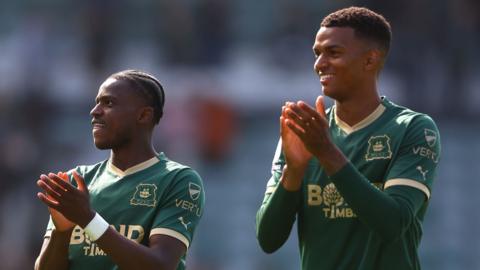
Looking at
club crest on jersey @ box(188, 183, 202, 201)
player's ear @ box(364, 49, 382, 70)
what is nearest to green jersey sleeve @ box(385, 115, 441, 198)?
player's ear @ box(364, 49, 382, 70)

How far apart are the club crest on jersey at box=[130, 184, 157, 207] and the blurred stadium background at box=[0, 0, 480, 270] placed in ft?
30.5

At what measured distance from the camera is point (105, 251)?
6.45m

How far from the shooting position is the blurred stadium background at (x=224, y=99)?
55.0 ft

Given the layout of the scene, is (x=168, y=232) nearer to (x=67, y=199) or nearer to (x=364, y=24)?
(x=67, y=199)

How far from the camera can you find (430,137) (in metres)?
6.58

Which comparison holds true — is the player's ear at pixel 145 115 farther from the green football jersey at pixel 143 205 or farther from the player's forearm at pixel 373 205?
the player's forearm at pixel 373 205

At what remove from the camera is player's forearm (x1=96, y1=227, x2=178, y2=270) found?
6.41 m

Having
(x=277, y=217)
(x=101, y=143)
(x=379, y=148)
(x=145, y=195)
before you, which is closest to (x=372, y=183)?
(x=379, y=148)

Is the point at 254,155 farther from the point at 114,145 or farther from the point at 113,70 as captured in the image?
the point at 114,145

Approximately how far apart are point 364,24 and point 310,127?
0.89 metres

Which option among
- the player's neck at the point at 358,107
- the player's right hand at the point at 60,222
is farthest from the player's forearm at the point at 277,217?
the player's right hand at the point at 60,222

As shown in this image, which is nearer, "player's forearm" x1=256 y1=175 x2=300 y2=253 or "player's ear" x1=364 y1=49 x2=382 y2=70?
"player's forearm" x1=256 y1=175 x2=300 y2=253

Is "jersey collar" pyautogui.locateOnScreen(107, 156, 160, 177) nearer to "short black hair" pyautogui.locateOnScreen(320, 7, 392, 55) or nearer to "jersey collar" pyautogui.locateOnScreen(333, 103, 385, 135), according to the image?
"jersey collar" pyautogui.locateOnScreen(333, 103, 385, 135)

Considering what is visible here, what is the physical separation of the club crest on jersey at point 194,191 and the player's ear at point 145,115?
456 mm
